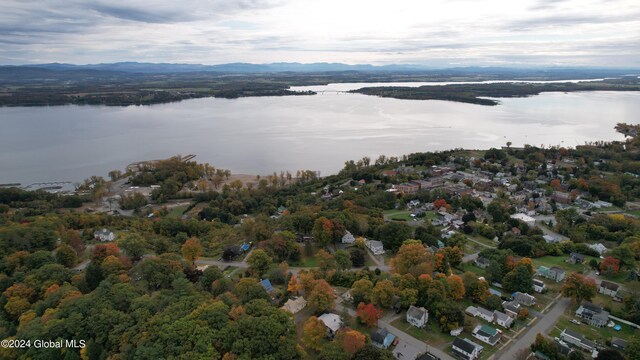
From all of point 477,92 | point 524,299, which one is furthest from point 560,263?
point 477,92

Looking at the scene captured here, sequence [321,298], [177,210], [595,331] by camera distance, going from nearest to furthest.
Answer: [595,331]
[321,298]
[177,210]

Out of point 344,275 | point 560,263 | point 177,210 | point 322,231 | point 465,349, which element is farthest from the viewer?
point 177,210

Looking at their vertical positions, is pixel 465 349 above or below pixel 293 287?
below

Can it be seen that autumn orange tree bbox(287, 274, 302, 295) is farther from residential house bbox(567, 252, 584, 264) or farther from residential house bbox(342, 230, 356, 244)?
residential house bbox(567, 252, 584, 264)

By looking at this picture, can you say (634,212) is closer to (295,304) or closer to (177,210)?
(295,304)

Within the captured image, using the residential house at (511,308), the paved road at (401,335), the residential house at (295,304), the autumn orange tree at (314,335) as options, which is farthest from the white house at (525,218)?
the autumn orange tree at (314,335)

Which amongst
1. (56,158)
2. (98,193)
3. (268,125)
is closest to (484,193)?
(98,193)
